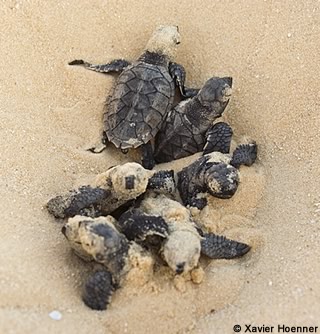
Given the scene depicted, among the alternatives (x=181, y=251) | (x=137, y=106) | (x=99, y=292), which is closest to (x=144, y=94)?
(x=137, y=106)

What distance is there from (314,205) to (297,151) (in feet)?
1.28

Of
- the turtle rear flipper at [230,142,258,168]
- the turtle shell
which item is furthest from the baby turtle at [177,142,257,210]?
the turtle shell

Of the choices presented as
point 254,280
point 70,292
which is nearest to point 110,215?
point 70,292

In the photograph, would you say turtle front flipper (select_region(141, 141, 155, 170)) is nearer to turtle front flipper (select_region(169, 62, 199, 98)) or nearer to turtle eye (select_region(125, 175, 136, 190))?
turtle front flipper (select_region(169, 62, 199, 98))

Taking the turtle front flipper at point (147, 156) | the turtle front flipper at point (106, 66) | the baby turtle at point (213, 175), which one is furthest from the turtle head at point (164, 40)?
the baby turtle at point (213, 175)

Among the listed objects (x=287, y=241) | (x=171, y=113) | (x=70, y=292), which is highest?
(x=171, y=113)

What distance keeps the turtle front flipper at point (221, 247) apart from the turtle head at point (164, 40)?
4.43 ft

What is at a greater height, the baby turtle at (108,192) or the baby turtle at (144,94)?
the baby turtle at (144,94)

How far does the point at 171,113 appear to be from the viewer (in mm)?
3328

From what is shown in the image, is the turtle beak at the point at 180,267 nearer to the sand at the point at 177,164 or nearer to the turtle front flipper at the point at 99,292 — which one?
the sand at the point at 177,164

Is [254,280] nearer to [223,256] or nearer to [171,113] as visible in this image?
[223,256]

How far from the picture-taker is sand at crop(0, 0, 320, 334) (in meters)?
2.29

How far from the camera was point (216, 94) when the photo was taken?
3.15m

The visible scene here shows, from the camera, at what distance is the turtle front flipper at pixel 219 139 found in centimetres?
305
